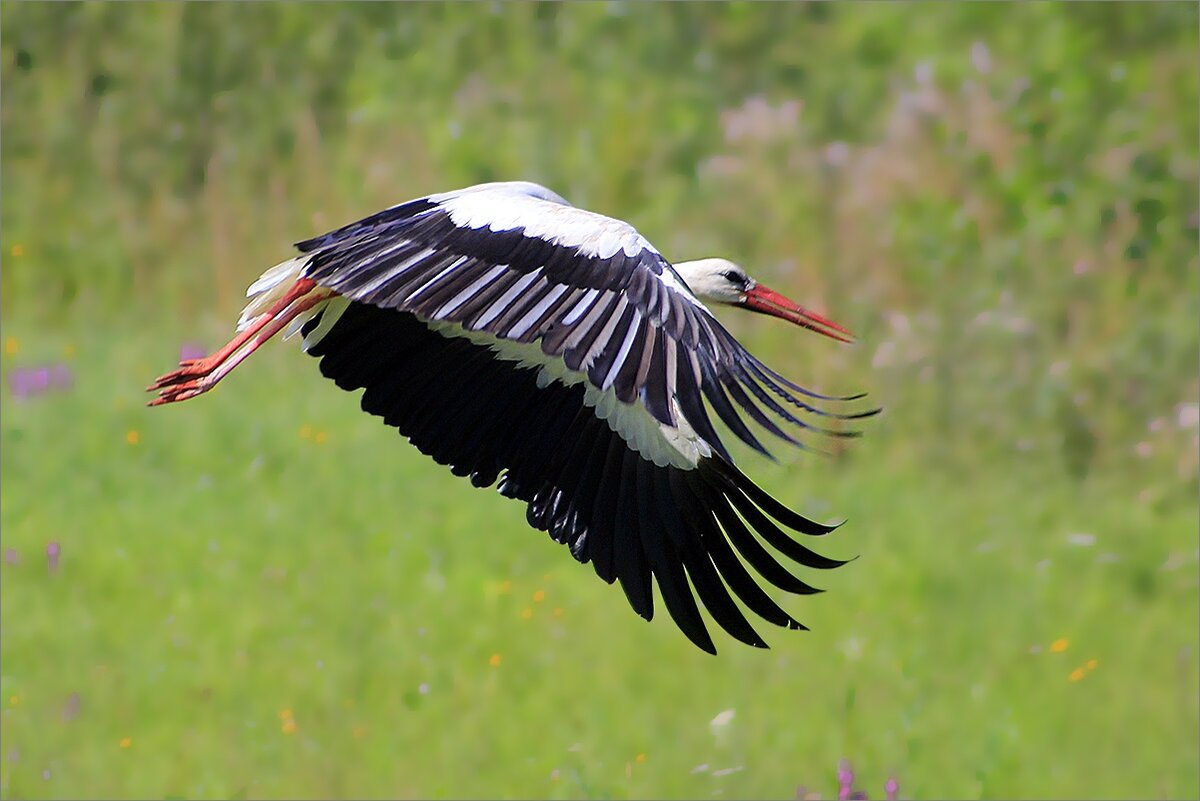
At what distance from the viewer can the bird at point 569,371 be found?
12.3 ft

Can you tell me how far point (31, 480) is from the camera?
7352 millimetres

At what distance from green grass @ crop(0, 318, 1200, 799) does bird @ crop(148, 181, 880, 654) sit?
1349 mm

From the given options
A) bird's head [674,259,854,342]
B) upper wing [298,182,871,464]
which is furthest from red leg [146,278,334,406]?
bird's head [674,259,854,342]

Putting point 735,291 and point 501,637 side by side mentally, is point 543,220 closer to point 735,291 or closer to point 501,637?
point 735,291

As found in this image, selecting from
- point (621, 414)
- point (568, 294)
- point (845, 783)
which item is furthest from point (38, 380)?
point (568, 294)

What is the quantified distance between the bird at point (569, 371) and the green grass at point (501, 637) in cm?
135

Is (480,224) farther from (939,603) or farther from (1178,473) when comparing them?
(1178,473)

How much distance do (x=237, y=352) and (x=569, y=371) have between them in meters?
0.80

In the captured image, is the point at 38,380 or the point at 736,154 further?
the point at 736,154

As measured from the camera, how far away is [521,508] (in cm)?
698

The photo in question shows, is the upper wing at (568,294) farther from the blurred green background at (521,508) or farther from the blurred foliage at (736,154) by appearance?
the blurred foliage at (736,154)

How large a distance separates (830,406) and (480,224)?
391 cm

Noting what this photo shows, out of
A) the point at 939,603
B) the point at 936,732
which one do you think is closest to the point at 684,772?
the point at 936,732

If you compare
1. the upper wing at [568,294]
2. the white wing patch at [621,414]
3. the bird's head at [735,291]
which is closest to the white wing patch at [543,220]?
the upper wing at [568,294]
